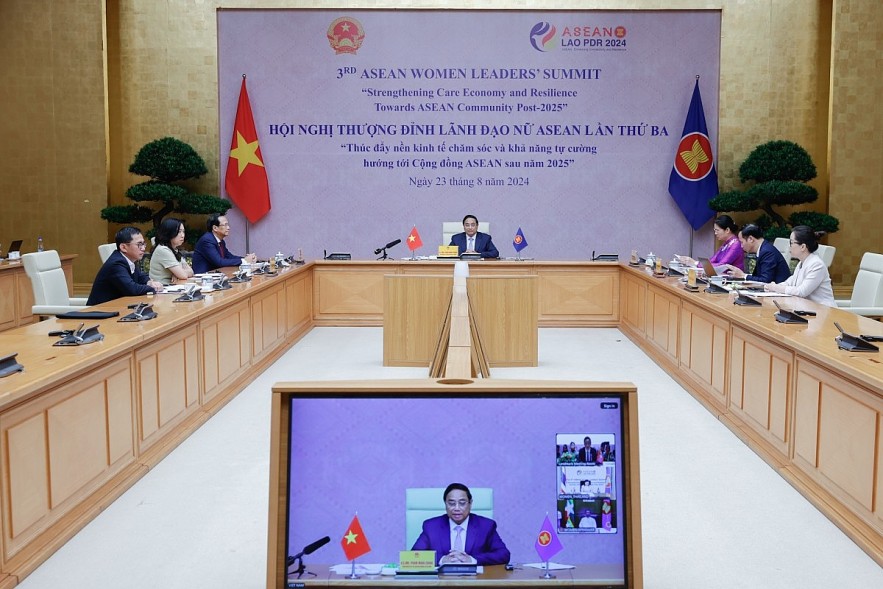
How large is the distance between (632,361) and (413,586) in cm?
597

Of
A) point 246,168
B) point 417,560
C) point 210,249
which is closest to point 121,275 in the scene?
point 210,249

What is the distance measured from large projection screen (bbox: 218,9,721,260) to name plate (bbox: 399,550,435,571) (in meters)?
9.52

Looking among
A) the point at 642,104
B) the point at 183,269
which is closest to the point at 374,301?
the point at 183,269

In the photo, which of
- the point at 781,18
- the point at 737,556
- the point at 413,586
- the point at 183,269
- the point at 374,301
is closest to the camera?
the point at 413,586

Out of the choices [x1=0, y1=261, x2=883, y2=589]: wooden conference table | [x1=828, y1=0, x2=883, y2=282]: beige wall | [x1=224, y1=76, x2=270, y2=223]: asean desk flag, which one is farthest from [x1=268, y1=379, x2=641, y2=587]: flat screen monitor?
[x1=828, y1=0, x2=883, y2=282]: beige wall

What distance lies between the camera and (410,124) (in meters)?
11.0

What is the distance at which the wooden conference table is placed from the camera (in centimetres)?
319

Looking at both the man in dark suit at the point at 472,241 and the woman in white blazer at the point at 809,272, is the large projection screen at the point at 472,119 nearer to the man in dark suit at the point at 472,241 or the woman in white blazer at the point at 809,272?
the man in dark suit at the point at 472,241

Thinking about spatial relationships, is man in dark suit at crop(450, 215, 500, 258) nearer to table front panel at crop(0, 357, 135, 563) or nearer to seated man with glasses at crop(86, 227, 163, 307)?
seated man with glasses at crop(86, 227, 163, 307)

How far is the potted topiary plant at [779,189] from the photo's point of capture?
10109mm

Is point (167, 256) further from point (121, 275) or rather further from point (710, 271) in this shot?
point (710, 271)

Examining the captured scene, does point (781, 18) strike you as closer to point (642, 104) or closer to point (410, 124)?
point (642, 104)

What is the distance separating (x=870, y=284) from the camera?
6.44 m

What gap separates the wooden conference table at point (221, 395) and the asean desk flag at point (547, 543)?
204 centimetres
